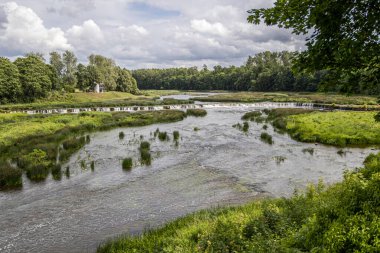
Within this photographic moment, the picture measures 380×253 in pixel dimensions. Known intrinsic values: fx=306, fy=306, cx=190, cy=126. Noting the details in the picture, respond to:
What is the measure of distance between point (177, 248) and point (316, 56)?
753 cm

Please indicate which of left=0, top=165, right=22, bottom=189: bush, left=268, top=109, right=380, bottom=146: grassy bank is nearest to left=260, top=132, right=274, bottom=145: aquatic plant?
left=268, top=109, right=380, bottom=146: grassy bank

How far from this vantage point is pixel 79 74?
4882 inches

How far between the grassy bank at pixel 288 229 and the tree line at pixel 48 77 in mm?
87354

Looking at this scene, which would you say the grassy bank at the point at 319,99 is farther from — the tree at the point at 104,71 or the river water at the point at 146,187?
the river water at the point at 146,187

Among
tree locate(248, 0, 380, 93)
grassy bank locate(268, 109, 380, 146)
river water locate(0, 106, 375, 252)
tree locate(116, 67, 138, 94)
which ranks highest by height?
tree locate(116, 67, 138, 94)

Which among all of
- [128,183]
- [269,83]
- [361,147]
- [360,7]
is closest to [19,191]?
[128,183]

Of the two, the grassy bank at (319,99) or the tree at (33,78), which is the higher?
the tree at (33,78)

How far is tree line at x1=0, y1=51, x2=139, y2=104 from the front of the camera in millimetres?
87938

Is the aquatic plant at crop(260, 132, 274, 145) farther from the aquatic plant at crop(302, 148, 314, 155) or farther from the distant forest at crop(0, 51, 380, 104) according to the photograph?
the distant forest at crop(0, 51, 380, 104)

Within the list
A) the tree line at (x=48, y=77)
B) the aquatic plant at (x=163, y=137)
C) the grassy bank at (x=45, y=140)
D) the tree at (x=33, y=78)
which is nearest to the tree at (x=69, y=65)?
the tree line at (x=48, y=77)

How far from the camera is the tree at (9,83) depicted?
278 ft

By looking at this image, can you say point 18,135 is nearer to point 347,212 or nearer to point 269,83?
point 347,212

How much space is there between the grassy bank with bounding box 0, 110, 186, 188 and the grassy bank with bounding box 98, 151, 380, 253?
14.3 meters

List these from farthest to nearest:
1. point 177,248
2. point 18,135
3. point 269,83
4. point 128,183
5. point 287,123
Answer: point 269,83 → point 287,123 → point 18,135 → point 128,183 → point 177,248
